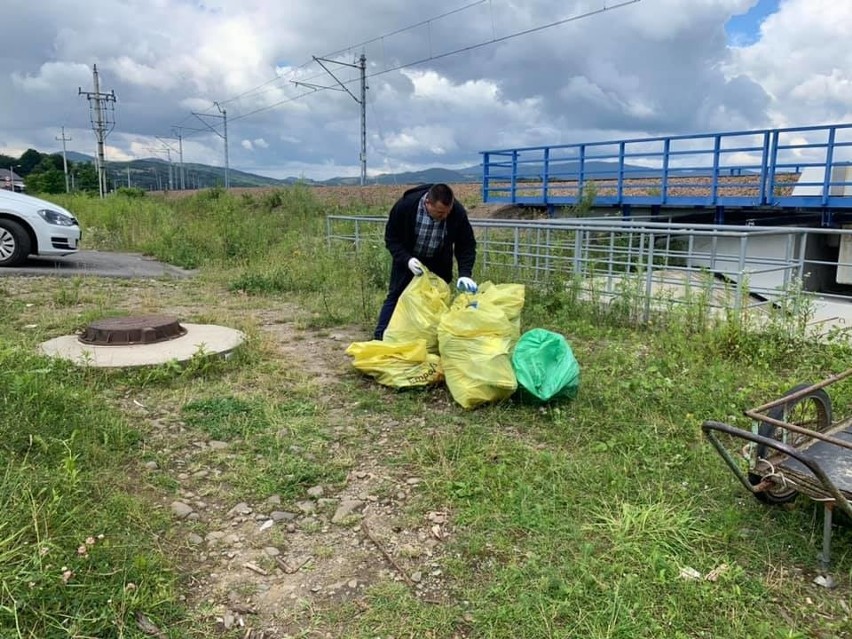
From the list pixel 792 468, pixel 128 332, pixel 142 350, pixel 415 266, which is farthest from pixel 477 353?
pixel 128 332

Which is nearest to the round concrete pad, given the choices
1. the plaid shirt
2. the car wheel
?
the plaid shirt

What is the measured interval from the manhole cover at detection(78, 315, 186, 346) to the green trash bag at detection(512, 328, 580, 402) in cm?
271

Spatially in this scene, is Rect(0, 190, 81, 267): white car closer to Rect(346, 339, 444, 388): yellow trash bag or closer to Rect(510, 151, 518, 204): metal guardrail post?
Rect(346, 339, 444, 388): yellow trash bag

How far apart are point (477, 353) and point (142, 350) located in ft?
7.94

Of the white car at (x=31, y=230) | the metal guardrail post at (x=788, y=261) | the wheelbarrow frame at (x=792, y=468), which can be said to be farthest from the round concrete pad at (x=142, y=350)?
the metal guardrail post at (x=788, y=261)

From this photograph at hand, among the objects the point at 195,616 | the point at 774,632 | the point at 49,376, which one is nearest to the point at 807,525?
the point at 774,632

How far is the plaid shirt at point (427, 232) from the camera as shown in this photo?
4.56 m

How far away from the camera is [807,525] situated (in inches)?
101

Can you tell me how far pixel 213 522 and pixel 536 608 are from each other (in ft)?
4.45

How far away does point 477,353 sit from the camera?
3805 millimetres

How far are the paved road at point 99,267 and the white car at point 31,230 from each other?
9.6 inches

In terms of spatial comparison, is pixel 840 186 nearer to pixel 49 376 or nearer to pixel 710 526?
pixel 710 526

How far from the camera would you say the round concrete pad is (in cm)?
421

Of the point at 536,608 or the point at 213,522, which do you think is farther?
the point at 213,522
